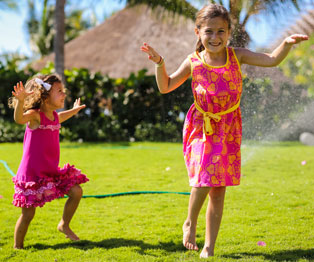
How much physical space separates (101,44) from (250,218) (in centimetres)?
1274

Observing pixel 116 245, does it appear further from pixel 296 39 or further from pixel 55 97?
pixel 296 39

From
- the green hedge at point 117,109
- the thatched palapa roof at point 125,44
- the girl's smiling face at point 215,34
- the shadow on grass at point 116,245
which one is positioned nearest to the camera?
the girl's smiling face at point 215,34

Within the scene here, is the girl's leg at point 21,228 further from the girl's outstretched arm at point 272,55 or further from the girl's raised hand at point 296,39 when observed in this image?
the girl's raised hand at point 296,39

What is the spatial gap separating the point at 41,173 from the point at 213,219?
1.20 m

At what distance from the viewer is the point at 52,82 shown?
3.25 meters

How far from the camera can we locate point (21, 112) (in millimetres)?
2865

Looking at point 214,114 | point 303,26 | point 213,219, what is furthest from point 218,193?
point 303,26

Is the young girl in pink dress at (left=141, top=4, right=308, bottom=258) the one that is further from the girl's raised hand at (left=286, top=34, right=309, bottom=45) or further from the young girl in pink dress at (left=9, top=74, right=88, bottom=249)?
the young girl in pink dress at (left=9, top=74, right=88, bottom=249)

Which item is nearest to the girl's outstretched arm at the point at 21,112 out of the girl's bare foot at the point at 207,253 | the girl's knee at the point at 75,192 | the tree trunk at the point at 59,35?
the girl's knee at the point at 75,192

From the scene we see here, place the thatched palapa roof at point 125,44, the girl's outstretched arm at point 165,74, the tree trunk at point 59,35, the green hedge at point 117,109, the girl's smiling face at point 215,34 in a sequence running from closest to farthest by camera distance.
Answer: the girl's smiling face at point 215,34 → the girl's outstretched arm at point 165,74 → the green hedge at point 117,109 → the tree trunk at point 59,35 → the thatched palapa roof at point 125,44

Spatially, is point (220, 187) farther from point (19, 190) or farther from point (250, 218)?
point (19, 190)

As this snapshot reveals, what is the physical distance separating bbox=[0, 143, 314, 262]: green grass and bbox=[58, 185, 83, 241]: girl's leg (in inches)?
2.5

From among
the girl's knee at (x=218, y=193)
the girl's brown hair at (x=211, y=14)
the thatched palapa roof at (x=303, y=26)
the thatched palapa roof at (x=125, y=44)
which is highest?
the thatched palapa roof at (x=125, y=44)

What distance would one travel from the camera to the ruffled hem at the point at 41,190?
9.71ft
